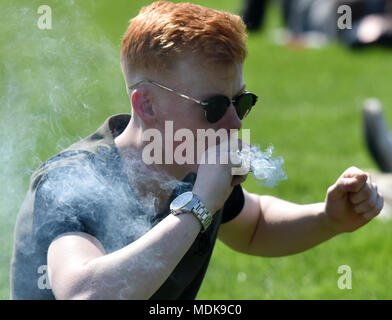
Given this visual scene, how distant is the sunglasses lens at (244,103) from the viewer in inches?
90.8

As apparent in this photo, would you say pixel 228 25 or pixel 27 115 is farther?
pixel 27 115

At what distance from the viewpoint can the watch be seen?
6.64 ft

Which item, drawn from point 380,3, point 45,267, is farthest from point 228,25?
point 380,3

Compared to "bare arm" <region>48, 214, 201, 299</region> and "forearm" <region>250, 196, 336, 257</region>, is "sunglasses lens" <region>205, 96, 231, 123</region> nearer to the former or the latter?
"bare arm" <region>48, 214, 201, 299</region>

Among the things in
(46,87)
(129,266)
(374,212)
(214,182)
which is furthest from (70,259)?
(374,212)

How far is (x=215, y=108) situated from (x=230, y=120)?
0.07 metres

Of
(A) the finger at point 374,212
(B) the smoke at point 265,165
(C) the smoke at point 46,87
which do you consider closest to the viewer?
(B) the smoke at point 265,165

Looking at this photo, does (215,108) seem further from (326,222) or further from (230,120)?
(326,222)

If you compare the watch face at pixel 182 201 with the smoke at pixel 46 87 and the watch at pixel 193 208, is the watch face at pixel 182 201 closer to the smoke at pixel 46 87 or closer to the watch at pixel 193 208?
the watch at pixel 193 208

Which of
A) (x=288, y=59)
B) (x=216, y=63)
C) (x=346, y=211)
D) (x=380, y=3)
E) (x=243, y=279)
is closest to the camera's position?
(x=216, y=63)

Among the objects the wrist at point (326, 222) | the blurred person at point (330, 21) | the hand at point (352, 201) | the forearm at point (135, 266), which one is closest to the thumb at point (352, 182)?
the hand at point (352, 201)

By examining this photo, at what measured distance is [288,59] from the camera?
10.9 metres

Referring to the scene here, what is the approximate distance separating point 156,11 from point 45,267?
89 cm

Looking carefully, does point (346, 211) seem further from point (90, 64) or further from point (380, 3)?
point (380, 3)
